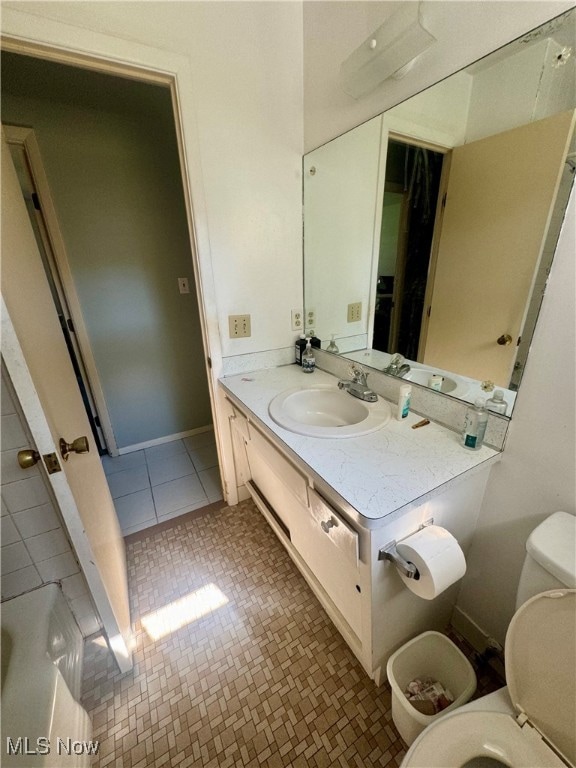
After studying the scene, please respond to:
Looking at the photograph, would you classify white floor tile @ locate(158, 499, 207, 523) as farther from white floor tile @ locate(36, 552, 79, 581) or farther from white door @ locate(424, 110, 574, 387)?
white door @ locate(424, 110, 574, 387)

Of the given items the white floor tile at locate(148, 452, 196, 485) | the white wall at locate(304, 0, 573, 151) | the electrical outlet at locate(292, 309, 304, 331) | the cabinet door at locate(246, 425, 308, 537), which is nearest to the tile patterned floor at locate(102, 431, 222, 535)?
the white floor tile at locate(148, 452, 196, 485)

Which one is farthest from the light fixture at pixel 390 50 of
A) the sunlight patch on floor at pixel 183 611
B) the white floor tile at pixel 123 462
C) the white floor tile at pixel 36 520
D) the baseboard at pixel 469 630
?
the white floor tile at pixel 123 462

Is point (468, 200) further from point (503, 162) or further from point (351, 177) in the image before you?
point (351, 177)

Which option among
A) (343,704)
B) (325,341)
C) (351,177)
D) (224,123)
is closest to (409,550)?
(343,704)

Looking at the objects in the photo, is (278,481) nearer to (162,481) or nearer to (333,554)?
(333,554)

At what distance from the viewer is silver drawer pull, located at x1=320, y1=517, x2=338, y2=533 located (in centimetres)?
86

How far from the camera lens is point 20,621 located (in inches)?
33.9

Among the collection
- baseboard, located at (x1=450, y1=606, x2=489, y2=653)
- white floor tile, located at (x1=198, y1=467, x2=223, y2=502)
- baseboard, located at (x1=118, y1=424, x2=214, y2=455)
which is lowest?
white floor tile, located at (x1=198, y1=467, x2=223, y2=502)

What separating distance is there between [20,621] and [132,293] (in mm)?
1962

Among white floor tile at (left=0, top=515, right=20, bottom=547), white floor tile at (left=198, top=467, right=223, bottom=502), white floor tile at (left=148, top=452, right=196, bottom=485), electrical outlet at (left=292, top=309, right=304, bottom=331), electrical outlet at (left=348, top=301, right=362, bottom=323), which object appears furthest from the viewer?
white floor tile at (left=148, top=452, right=196, bottom=485)

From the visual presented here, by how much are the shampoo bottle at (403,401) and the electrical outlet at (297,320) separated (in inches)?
31.5

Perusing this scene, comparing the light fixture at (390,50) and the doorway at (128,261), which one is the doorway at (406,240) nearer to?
the light fixture at (390,50)

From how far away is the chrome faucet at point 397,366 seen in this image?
1.22 m

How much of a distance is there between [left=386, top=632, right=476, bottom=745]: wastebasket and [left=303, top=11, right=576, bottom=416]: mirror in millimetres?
798
